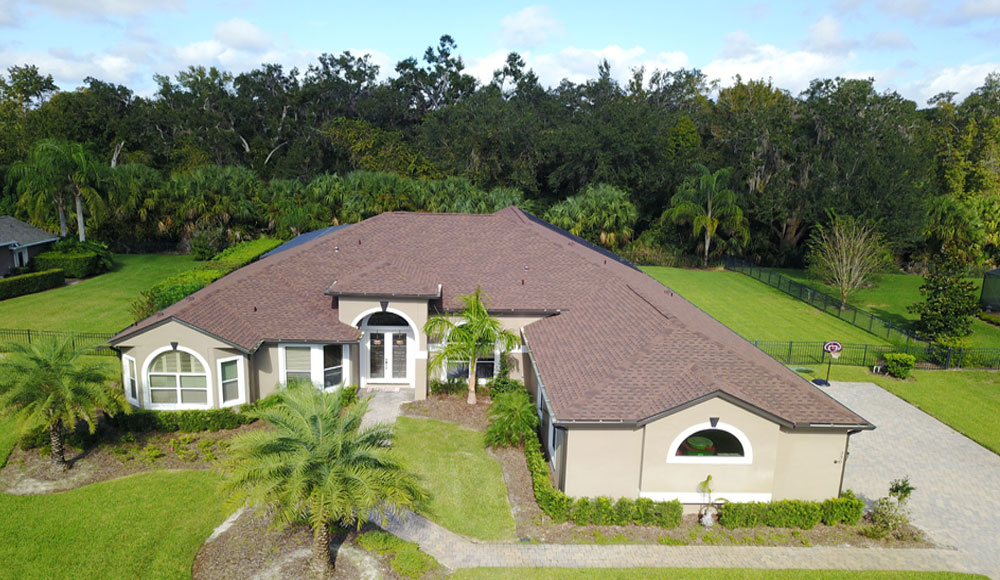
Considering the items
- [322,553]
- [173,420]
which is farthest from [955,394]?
[173,420]

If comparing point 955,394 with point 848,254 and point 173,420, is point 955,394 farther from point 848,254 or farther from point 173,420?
point 173,420

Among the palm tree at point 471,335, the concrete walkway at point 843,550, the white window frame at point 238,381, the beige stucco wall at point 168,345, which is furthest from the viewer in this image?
the palm tree at point 471,335

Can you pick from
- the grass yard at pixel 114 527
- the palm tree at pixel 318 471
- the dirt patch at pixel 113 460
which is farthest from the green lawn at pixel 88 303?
the palm tree at pixel 318 471

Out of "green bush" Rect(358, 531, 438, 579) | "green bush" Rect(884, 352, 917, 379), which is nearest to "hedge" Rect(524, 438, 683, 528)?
"green bush" Rect(358, 531, 438, 579)

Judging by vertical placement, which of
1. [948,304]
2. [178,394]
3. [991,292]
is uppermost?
[948,304]

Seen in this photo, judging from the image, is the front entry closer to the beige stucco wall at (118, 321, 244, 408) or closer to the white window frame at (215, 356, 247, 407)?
the white window frame at (215, 356, 247, 407)

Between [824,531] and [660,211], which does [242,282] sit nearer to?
[824,531]

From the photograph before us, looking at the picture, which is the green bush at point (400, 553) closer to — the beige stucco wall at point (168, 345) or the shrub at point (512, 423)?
the shrub at point (512, 423)
